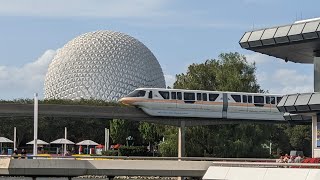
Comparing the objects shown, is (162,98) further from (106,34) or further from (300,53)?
(106,34)

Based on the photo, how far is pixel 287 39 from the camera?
156ft

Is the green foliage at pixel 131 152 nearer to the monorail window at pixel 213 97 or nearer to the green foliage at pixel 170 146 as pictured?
the green foliage at pixel 170 146

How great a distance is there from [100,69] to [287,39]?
140m

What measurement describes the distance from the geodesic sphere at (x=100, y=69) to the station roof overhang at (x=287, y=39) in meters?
134

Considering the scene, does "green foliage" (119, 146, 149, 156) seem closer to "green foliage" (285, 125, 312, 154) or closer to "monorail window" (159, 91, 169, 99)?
"monorail window" (159, 91, 169, 99)

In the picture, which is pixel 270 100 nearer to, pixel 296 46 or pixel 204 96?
pixel 204 96

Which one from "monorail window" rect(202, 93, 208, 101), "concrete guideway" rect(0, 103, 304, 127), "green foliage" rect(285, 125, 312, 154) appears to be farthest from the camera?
"green foliage" rect(285, 125, 312, 154)

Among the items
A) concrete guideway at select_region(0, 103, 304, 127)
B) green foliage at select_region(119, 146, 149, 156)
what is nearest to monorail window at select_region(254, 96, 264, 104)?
concrete guideway at select_region(0, 103, 304, 127)

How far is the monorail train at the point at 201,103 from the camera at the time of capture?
94.6 meters

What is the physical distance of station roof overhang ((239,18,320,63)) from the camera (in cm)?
4617

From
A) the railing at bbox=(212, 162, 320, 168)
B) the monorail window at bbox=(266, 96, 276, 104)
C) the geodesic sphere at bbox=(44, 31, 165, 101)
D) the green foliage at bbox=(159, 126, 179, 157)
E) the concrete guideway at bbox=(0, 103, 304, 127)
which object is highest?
the geodesic sphere at bbox=(44, 31, 165, 101)

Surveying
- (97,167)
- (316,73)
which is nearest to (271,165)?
(316,73)

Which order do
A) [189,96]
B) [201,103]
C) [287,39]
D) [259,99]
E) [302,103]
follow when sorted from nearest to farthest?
1. [287,39]
2. [302,103]
3. [189,96]
4. [201,103]
5. [259,99]

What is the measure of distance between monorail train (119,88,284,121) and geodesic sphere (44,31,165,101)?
88.5 metres
